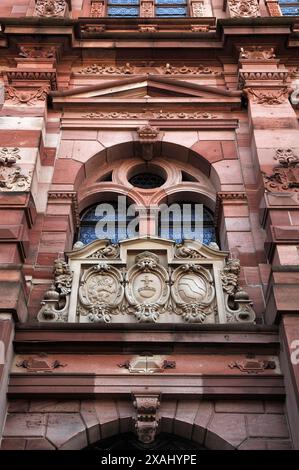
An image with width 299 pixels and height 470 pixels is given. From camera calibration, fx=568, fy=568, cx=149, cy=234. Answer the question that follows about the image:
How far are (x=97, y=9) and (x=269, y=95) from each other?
23.2ft

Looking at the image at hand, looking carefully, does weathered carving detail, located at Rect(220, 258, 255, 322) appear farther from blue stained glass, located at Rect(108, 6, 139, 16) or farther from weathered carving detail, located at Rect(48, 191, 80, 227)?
blue stained glass, located at Rect(108, 6, 139, 16)

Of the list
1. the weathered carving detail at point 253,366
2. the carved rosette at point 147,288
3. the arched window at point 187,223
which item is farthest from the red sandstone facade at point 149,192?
the carved rosette at point 147,288

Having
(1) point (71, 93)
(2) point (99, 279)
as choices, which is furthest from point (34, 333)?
(1) point (71, 93)

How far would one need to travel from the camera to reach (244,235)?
420 inches

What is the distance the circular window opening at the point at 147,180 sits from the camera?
12847 millimetres

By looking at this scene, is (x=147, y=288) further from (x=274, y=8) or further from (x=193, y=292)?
(x=274, y=8)

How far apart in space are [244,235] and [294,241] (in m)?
1.38

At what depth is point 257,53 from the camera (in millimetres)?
14156

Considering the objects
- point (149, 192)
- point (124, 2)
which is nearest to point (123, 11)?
point (124, 2)

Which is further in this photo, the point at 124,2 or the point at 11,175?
the point at 124,2

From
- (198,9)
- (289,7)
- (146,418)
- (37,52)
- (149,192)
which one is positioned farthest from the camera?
(289,7)

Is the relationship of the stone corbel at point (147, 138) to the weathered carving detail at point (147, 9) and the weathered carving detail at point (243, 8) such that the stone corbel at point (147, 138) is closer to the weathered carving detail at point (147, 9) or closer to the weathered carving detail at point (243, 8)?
the weathered carving detail at point (243, 8)
